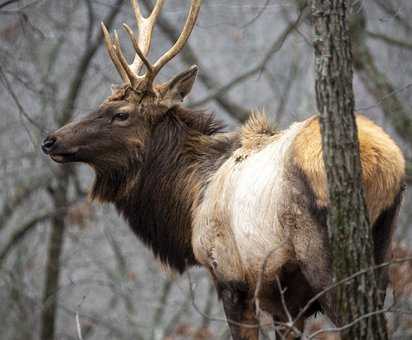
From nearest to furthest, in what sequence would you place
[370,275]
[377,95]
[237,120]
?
[370,275], [377,95], [237,120]

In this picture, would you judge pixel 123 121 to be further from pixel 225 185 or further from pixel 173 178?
pixel 225 185

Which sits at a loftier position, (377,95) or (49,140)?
(49,140)

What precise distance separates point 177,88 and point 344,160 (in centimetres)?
291

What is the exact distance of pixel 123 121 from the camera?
785cm

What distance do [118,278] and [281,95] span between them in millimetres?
4113

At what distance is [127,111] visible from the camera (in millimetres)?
7852

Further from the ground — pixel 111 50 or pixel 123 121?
pixel 111 50

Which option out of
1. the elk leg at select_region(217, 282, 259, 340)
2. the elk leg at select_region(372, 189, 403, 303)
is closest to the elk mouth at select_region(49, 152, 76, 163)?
the elk leg at select_region(217, 282, 259, 340)

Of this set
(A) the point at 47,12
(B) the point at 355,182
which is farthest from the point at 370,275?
(A) the point at 47,12

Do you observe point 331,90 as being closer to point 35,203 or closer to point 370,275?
point 370,275

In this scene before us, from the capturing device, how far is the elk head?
773cm

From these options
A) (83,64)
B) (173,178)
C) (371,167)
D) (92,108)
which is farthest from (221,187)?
(83,64)

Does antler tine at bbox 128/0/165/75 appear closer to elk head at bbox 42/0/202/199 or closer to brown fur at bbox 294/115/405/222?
elk head at bbox 42/0/202/199

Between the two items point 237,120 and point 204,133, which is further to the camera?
point 237,120
